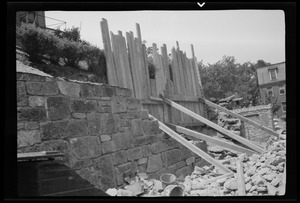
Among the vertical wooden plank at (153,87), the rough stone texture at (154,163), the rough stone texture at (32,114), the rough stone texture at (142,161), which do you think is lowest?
the rough stone texture at (154,163)

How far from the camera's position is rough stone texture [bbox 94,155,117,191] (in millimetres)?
3172

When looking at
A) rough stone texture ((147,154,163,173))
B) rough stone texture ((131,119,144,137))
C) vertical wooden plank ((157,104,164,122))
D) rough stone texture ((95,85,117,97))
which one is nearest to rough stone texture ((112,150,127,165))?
rough stone texture ((131,119,144,137))

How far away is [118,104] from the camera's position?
3596mm

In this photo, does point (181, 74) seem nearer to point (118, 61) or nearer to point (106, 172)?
point (118, 61)

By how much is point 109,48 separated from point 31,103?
1682 millimetres

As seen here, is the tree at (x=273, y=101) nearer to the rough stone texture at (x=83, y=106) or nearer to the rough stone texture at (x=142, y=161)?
the rough stone texture at (x=142, y=161)

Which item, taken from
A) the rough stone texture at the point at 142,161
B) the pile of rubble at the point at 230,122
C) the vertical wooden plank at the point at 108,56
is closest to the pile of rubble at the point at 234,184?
the rough stone texture at the point at 142,161

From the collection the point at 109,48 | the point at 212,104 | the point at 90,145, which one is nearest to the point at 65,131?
the point at 90,145

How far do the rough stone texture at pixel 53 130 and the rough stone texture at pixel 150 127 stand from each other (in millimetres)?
1289

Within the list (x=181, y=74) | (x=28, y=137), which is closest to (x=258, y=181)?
(x=28, y=137)

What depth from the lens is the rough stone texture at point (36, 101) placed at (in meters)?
2.68

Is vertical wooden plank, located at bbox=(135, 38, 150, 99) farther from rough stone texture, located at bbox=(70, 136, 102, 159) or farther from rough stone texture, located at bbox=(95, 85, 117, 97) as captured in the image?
rough stone texture, located at bbox=(70, 136, 102, 159)
